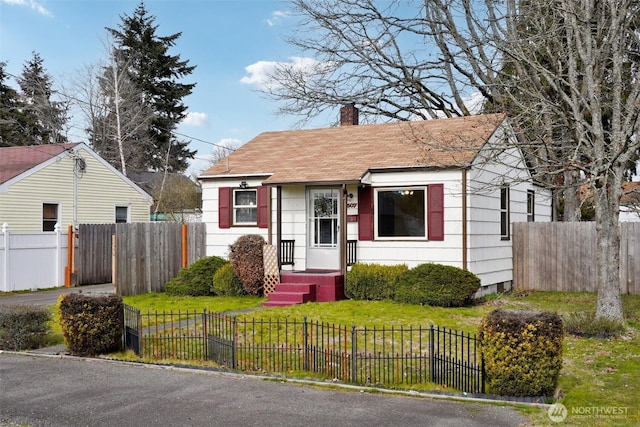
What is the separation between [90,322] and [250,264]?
287 inches

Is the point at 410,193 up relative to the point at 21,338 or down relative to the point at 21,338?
up

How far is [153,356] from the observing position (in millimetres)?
9664

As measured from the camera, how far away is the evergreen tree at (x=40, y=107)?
40906mm

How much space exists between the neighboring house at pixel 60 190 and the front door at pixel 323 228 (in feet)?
39.6

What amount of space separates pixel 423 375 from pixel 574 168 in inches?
235

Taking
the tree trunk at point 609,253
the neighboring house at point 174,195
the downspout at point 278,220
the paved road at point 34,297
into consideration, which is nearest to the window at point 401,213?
the downspout at point 278,220

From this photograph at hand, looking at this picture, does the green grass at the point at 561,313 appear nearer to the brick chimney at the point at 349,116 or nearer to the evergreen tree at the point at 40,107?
the brick chimney at the point at 349,116

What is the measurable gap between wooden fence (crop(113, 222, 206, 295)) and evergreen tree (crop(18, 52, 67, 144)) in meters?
24.3

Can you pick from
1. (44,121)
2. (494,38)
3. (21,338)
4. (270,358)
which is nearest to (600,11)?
(494,38)

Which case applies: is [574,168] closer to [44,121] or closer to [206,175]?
[206,175]

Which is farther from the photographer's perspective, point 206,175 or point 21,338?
point 206,175

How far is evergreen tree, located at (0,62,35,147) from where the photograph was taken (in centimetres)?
4312

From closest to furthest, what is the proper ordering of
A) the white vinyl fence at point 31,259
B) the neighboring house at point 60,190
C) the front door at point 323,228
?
the front door at point 323,228
the white vinyl fence at point 31,259
the neighboring house at point 60,190

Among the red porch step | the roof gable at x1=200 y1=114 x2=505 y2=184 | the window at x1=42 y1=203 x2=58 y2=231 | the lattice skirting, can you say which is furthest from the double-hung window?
the window at x1=42 y1=203 x2=58 y2=231
